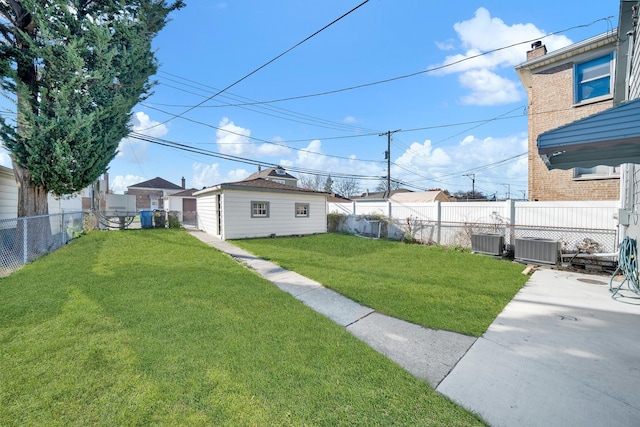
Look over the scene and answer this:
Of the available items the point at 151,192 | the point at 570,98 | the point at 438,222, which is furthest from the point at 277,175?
the point at 570,98

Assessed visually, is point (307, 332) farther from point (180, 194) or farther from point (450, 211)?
point (180, 194)

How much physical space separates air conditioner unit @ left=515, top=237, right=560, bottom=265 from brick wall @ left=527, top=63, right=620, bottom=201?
3360 mm

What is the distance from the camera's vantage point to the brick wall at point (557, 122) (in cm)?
884

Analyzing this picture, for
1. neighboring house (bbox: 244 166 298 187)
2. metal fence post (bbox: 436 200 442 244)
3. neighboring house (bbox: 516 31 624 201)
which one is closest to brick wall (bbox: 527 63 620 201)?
neighboring house (bbox: 516 31 624 201)

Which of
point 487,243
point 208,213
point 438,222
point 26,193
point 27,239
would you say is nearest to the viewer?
point 27,239

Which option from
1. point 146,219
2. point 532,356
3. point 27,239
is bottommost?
point 532,356

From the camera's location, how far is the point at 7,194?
9367 mm

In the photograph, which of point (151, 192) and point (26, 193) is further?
point (151, 192)

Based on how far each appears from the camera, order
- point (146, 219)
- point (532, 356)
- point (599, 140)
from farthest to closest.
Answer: point (146, 219)
point (532, 356)
point (599, 140)

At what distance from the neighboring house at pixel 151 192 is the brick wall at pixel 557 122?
41.2 meters

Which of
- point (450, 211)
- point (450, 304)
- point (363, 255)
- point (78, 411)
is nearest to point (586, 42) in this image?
point (450, 211)

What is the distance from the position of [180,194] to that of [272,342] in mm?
32327

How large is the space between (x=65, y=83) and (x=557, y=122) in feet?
51.7

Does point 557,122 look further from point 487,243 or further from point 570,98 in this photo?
point 487,243
